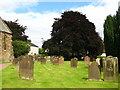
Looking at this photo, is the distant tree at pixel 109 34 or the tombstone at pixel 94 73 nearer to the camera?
the tombstone at pixel 94 73

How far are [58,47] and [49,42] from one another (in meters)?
3.35

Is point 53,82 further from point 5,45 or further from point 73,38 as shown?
point 73,38

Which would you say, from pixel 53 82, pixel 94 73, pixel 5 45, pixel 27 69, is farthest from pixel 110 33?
pixel 5 45

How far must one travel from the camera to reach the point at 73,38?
36.9 metres

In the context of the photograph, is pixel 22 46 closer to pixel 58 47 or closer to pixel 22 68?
pixel 58 47

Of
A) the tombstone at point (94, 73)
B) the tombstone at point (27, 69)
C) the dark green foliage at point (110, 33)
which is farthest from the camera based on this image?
the dark green foliage at point (110, 33)

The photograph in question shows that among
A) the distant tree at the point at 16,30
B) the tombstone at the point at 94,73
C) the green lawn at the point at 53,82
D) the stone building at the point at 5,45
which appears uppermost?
the distant tree at the point at 16,30

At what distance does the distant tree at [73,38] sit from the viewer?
37.1 meters

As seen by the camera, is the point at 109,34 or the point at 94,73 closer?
the point at 94,73

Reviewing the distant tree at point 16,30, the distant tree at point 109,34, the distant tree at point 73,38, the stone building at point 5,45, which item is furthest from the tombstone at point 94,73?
the distant tree at point 16,30

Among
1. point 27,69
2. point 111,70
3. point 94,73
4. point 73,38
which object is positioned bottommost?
point 94,73

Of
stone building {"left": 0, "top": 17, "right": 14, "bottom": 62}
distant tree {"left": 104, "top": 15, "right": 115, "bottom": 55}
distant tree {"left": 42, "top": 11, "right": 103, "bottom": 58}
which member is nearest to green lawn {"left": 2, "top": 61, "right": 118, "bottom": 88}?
distant tree {"left": 104, "top": 15, "right": 115, "bottom": 55}

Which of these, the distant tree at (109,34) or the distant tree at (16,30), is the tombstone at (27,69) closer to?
the distant tree at (109,34)

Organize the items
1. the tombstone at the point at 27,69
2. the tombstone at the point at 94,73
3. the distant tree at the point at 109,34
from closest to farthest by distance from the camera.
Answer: the tombstone at the point at 27,69, the tombstone at the point at 94,73, the distant tree at the point at 109,34
